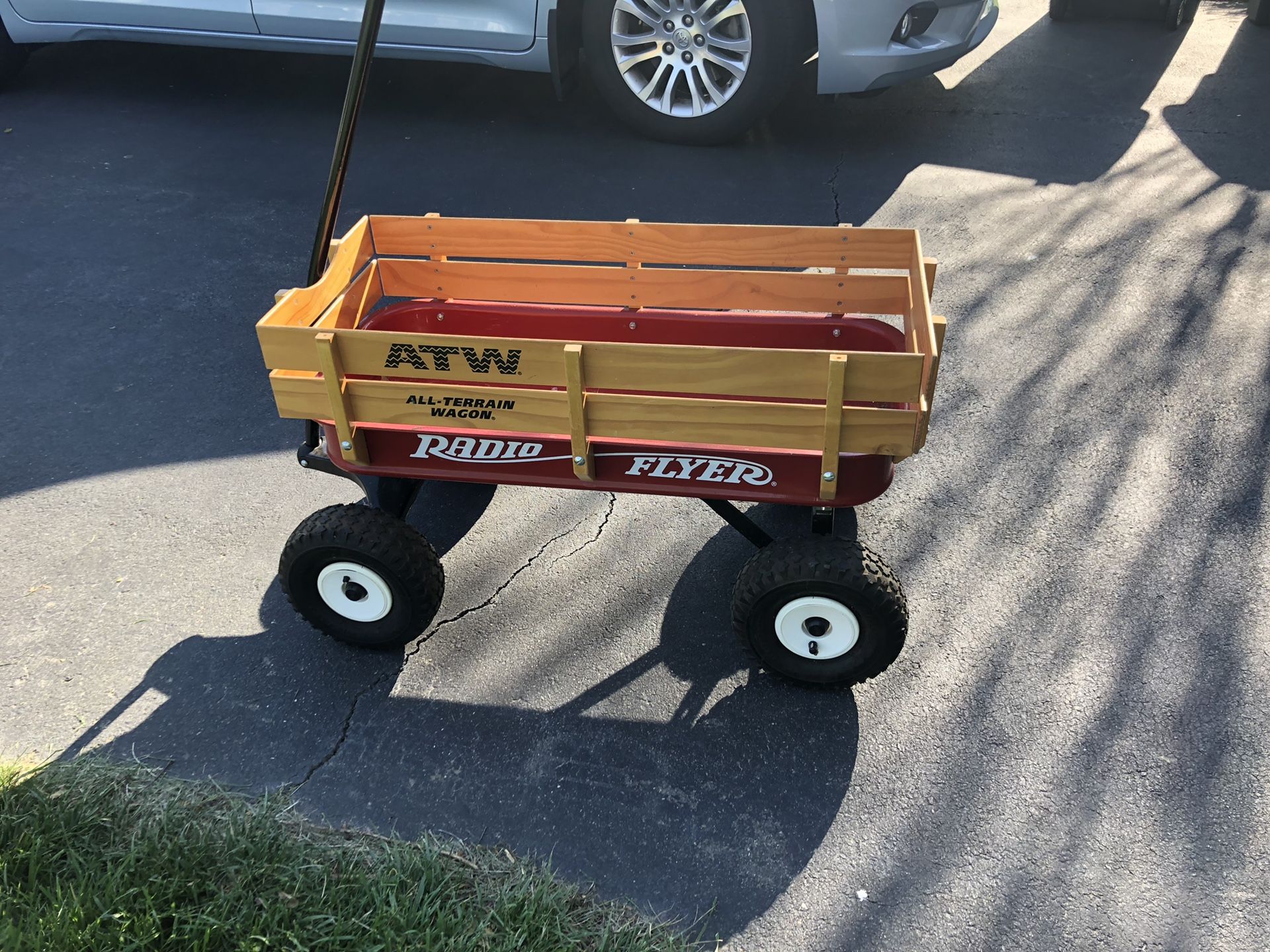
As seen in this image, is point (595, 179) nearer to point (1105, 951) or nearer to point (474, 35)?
point (474, 35)

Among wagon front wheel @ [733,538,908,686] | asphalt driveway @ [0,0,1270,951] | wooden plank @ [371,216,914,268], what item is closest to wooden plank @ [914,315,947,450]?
wagon front wheel @ [733,538,908,686]

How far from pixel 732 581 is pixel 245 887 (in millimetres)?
1746

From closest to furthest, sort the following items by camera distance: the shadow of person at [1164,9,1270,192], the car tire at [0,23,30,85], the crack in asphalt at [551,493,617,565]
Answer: the crack in asphalt at [551,493,617,565] → the shadow of person at [1164,9,1270,192] → the car tire at [0,23,30,85]

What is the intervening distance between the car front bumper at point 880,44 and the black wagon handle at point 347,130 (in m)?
3.53

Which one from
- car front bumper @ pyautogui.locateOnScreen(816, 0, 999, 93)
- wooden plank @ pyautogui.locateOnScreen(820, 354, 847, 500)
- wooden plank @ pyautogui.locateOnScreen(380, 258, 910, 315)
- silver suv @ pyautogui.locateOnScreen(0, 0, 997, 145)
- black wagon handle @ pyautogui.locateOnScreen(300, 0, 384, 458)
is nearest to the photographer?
wooden plank @ pyautogui.locateOnScreen(820, 354, 847, 500)

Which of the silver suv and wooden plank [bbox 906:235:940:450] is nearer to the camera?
wooden plank [bbox 906:235:940:450]

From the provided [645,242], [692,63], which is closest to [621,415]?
[645,242]

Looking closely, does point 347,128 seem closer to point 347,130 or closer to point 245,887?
point 347,130

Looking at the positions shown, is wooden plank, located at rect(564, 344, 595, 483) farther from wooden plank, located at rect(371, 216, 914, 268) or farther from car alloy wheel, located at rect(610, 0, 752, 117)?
car alloy wheel, located at rect(610, 0, 752, 117)

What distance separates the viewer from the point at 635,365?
2711 mm

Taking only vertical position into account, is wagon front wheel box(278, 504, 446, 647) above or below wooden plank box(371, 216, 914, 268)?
below

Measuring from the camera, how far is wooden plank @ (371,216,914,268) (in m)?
3.29

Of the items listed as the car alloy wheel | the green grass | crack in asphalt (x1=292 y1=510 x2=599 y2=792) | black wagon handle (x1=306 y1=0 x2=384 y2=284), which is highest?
black wagon handle (x1=306 y1=0 x2=384 y2=284)

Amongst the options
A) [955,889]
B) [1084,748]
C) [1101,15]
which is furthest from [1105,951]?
[1101,15]
